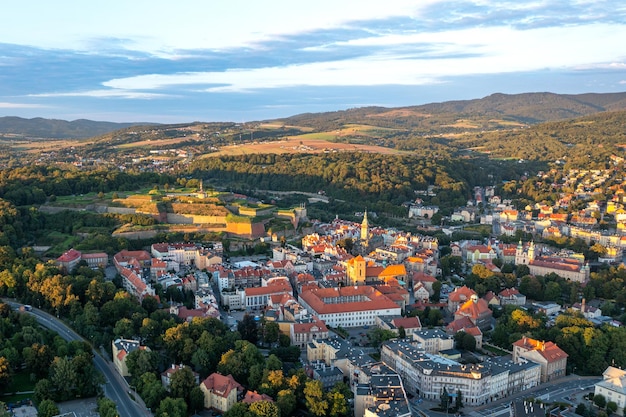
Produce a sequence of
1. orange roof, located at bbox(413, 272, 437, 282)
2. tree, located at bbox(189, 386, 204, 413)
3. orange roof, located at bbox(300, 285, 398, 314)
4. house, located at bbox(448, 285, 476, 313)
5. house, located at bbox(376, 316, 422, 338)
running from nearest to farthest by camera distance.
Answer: tree, located at bbox(189, 386, 204, 413) < house, located at bbox(376, 316, 422, 338) < orange roof, located at bbox(300, 285, 398, 314) < house, located at bbox(448, 285, 476, 313) < orange roof, located at bbox(413, 272, 437, 282)

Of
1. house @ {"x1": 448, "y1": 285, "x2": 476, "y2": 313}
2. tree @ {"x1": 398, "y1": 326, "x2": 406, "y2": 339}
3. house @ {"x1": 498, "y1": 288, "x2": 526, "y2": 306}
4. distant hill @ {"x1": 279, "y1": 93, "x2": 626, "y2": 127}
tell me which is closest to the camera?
tree @ {"x1": 398, "y1": 326, "x2": 406, "y2": 339}

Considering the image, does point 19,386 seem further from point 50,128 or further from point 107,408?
point 50,128

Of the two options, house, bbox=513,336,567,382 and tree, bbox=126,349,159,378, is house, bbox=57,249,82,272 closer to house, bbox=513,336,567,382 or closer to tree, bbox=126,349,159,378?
tree, bbox=126,349,159,378

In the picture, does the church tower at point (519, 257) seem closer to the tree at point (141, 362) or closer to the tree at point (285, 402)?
A: the tree at point (285, 402)

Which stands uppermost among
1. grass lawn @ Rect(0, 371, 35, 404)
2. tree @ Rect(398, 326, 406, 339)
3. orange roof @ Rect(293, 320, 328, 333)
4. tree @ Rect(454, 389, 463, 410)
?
orange roof @ Rect(293, 320, 328, 333)

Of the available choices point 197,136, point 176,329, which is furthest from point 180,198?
point 197,136

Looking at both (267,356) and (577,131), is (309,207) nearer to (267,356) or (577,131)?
(267,356)

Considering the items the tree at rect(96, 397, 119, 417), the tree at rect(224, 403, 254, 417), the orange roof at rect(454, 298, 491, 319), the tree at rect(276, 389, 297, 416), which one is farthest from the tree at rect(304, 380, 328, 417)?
the orange roof at rect(454, 298, 491, 319)

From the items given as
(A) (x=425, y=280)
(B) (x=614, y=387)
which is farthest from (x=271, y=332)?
(B) (x=614, y=387)

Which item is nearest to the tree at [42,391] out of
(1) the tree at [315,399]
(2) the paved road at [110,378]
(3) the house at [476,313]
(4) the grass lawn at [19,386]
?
(4) the grass lawn at [19,386]
